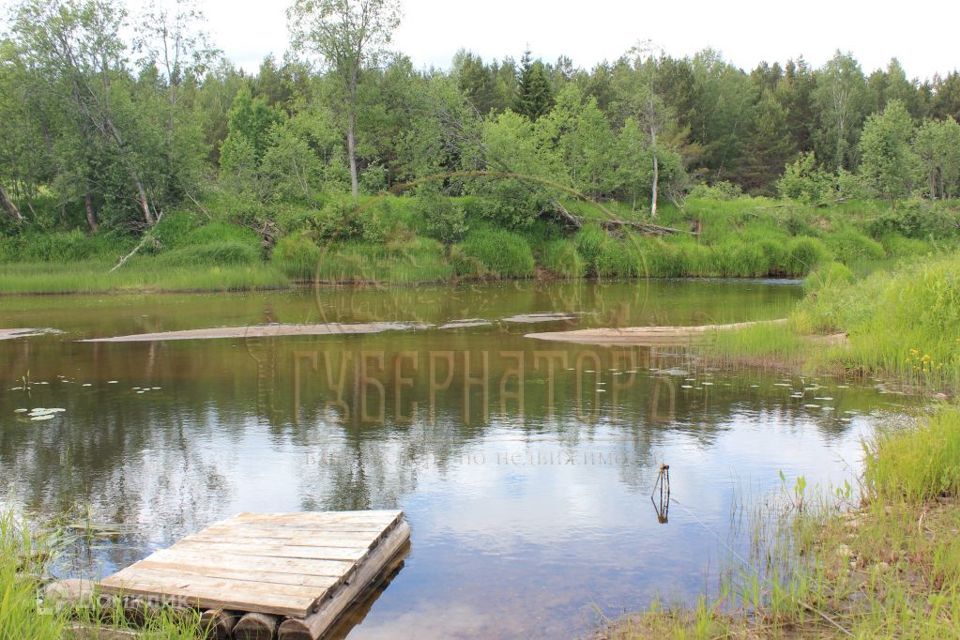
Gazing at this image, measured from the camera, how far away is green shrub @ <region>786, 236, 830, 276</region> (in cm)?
4156

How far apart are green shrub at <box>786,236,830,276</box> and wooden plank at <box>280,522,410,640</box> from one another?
1473 inches

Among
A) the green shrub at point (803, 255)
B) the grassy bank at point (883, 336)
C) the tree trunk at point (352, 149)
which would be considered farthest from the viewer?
the tree trunk at point (352, 149)

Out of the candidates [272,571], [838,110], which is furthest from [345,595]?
[838,110]

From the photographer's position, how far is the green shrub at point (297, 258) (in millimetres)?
37312

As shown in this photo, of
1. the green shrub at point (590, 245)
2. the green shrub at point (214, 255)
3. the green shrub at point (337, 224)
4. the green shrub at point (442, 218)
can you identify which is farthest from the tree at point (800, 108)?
the green shrub at point (214, 255)

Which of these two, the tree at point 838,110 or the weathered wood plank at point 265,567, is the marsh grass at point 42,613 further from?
the tree at point 838,110

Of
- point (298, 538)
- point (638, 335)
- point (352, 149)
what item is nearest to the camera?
point (298, 538)

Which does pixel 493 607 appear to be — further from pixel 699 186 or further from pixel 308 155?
pixel 699 186

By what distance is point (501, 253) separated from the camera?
132 feet

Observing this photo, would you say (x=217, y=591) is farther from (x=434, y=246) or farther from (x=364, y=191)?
(x=364, y=191)

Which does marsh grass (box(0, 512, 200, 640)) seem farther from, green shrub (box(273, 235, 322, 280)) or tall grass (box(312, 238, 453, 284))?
green shrub (box(273, 235, 322, 280))

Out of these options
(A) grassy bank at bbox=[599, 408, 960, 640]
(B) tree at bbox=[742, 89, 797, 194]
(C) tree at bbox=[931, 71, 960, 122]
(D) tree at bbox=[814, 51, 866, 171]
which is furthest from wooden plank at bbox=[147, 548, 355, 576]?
(C) tree at bbox=[931, 71, 960, 122]

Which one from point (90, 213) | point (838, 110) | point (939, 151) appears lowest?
point (90, 213)

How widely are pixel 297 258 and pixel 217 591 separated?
32483 mm
